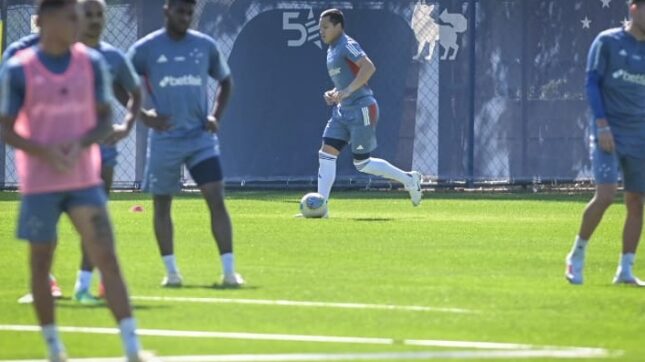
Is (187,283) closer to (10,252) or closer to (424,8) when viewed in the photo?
(10,252)

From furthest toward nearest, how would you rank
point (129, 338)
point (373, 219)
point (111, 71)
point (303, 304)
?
point (373, 219)
point (303, 304)
point (111, 71)
point (129, 338)

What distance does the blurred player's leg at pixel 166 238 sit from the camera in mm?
14211

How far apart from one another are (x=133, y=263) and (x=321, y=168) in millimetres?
6638

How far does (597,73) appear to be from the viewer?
14.2m

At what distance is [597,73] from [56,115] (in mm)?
5617

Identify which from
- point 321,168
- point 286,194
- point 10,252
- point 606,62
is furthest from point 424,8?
point 606,62

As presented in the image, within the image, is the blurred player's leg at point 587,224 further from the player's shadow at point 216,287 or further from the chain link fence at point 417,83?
the chain link fence at point 417,83

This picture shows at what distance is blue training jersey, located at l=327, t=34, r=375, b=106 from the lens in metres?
22.0

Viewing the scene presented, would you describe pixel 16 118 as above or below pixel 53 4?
below

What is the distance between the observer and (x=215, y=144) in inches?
568

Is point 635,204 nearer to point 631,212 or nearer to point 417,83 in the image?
point 631,212

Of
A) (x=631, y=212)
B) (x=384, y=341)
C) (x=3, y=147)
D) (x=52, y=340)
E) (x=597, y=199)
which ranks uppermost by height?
(x=3, y=147)

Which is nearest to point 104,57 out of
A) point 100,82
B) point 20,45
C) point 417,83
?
point 20,45

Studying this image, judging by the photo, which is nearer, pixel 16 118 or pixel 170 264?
pixel 16 118
